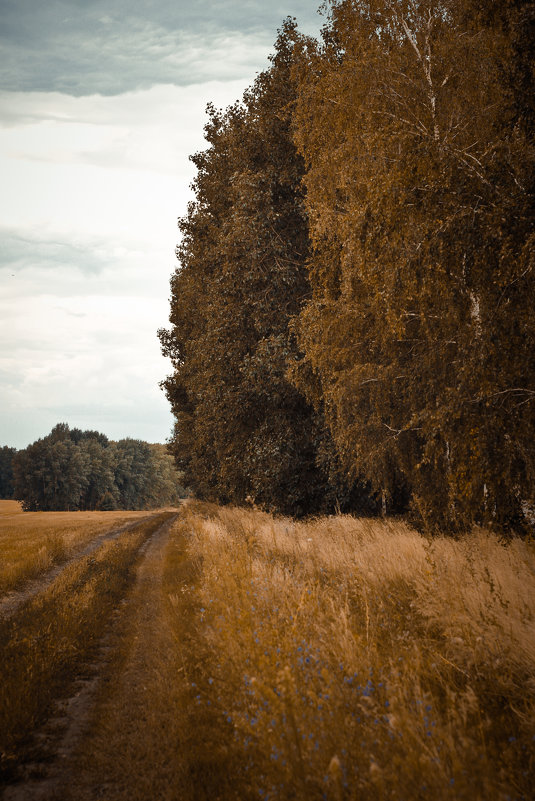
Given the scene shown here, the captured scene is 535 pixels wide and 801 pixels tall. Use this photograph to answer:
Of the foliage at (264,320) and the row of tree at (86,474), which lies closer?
the foliage at (264,320)

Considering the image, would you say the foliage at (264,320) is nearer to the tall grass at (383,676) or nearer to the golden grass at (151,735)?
the tall grass at (383,676)

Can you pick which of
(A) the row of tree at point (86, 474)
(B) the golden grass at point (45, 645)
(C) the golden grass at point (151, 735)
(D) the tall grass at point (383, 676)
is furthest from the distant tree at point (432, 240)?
(A) the row of tree at point (86, 474)

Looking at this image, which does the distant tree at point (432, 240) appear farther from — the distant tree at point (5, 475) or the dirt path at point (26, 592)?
the distant tree at point (5, 475)

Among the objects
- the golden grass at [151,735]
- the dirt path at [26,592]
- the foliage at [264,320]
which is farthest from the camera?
the foliage at [264,320]

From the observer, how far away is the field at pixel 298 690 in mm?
2820

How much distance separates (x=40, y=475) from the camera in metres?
86.6

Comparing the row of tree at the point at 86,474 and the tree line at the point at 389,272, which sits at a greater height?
the tree line at the point at 389,272

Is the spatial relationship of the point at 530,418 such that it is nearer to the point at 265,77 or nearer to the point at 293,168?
the point at 293,168

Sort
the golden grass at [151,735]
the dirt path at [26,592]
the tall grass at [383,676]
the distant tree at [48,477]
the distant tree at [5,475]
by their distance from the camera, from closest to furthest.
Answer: the tall grass at [383,676] → the golden grass at [151,735] → the dirt path at [26,592] → the distant tree at [48,477] → the distant tree at [5,475]

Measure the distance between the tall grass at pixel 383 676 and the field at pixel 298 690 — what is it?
0.02 m

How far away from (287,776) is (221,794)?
2.29ft

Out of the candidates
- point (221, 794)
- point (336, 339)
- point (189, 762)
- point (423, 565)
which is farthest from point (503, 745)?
point (336, 339)

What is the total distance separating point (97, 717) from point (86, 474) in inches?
3939

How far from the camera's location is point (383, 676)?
3459 mm
